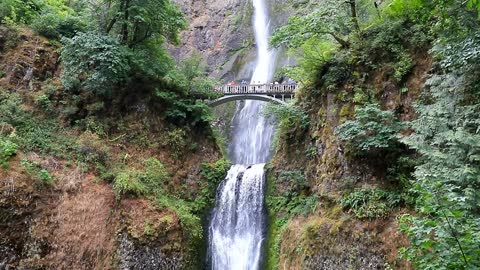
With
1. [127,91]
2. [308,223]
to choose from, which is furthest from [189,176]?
[308,223]

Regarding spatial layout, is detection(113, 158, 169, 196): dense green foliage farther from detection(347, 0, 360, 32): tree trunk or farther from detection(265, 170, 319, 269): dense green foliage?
detection(347, 0, 360, 32): tree trunk

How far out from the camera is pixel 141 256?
1152 cm

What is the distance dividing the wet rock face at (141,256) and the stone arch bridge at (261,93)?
32.9 ft

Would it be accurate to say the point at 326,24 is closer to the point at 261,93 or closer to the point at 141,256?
the point at 261,93

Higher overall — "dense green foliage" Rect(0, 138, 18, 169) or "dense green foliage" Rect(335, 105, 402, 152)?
"dense green foliage" Rect(335, 105, 402, 152)

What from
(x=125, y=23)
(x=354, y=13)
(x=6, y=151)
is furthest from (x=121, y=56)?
(x=354, y=13)

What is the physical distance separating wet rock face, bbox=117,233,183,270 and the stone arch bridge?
1002 cm

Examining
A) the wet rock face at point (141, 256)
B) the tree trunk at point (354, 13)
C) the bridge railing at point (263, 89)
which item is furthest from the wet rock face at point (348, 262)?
the bridge railing at point (263, 89)

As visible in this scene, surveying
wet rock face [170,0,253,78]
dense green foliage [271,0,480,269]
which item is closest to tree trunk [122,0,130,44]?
dense green foliage [271,0,480,269]

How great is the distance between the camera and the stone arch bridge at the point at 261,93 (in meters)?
20.5

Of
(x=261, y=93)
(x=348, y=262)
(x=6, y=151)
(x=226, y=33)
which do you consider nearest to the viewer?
(x=348, y=262)

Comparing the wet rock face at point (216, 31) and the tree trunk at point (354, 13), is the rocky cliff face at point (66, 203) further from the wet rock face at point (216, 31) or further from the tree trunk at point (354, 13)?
the wet rock face at point (216, 31)

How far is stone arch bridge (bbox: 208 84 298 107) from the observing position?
67.1 ft

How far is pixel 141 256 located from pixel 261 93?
12.3 metres
